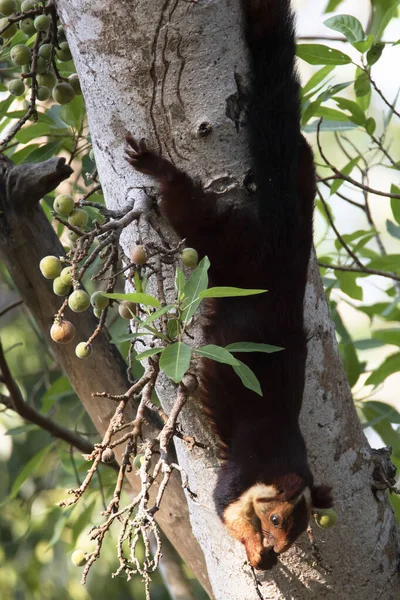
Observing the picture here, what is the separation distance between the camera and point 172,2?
1.10 meters

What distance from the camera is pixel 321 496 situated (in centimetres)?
127

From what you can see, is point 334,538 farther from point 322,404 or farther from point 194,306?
point 194,306

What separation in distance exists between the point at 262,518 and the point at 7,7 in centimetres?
102

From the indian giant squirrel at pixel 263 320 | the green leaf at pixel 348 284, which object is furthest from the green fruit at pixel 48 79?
the green leaf at pixel 348 284

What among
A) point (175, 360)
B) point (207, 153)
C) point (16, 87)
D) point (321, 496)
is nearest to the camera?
point (175, 360)

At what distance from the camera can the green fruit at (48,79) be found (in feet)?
4.80

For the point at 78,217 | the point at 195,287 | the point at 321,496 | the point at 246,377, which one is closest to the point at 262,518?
the point at 321,496

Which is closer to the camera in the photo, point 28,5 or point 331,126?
point 28,5

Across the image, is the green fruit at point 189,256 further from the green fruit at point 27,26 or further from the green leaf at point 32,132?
the green leaf at point 32,132

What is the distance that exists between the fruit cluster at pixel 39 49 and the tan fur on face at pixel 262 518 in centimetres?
79

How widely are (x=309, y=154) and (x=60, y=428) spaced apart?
96cm

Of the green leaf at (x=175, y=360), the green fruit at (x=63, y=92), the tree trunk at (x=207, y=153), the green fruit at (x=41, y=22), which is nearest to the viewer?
the green leaf at (x=175, y=360)

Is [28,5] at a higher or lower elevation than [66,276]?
higher

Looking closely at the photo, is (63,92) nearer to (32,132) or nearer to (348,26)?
(32,132)
